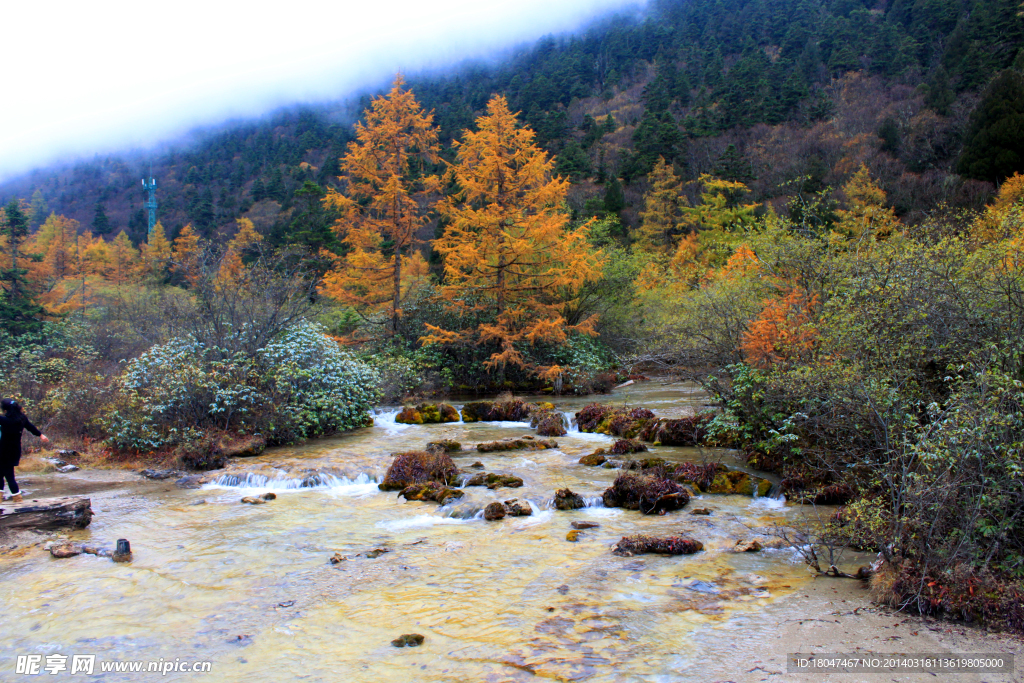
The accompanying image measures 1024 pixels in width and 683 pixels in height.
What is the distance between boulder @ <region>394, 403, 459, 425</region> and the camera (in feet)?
54.9

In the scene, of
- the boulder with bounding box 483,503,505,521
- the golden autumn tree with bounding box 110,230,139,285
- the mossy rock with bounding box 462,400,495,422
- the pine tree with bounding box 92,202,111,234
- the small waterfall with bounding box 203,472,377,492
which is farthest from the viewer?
the pine tree with bounding box 92,202,111,234

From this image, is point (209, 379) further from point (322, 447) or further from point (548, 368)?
point (548, 368)

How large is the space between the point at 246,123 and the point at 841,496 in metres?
153

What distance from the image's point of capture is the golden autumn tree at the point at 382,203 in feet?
79.7

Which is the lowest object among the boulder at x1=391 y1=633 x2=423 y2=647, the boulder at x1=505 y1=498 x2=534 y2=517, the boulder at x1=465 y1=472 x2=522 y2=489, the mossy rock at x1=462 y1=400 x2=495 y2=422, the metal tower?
the mossy rock at x1=462 y1=400 x2=495 y2=422

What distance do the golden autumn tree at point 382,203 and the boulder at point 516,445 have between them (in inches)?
483

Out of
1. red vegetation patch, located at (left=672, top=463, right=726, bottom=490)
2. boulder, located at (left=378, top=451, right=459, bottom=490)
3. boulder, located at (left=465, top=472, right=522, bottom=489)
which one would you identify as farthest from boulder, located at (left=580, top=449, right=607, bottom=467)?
boulder, located at (left=378, top=451, right=459, bottom=490)

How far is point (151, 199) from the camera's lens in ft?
301

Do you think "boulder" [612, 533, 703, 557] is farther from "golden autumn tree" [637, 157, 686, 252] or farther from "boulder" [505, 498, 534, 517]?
"golden autumn tree" [637, 157, 686, 252]

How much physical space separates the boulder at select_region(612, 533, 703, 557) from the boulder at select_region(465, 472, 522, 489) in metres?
2.99

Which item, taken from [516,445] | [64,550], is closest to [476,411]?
[516,445]

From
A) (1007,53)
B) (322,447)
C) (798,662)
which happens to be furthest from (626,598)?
(1007,53)

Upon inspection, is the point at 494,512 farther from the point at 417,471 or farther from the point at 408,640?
the point at 408,640

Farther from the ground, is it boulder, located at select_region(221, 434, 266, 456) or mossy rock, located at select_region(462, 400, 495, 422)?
boulder, located at select_region(221, 434, 266, 456)
